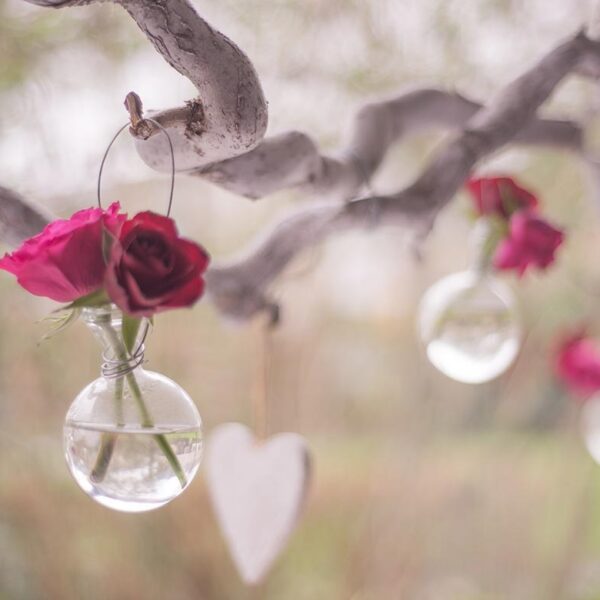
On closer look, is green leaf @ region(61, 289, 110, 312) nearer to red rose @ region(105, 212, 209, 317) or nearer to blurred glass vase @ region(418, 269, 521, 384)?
red rose @ region(105, 212, 209, 317)

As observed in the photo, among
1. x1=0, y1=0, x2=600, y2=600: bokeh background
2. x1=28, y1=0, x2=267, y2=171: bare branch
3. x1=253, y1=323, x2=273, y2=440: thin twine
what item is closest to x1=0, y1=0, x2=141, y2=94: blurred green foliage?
x1=0, y1=0, x2=600, y2=600: bokeh background

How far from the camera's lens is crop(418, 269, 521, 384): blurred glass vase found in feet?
2.65

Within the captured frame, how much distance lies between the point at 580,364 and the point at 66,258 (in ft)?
2.51

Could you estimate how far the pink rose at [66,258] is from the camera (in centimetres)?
41

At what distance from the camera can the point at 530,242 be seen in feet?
2.36

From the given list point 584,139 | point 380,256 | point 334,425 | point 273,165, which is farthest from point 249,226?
point 273,165

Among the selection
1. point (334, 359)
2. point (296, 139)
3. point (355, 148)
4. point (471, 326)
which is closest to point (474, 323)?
point (471, 326)

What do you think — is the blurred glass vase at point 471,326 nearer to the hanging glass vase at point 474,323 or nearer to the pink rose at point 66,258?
the hanging glass vase at point 474,323

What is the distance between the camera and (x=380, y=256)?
183 centimetres

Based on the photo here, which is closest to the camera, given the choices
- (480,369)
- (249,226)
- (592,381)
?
(480,369)

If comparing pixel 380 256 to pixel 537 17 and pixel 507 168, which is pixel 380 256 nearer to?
pixel 507 168

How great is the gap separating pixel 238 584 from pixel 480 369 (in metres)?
0.98

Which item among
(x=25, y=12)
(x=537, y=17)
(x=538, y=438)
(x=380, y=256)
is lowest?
(x=538, y=438)

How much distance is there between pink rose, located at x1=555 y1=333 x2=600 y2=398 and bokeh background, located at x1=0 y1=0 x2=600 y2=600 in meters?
0.38
